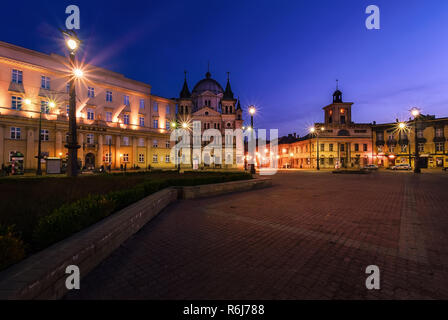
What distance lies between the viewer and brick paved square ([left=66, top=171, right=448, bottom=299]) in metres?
2.91

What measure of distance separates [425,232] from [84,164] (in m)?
42.7

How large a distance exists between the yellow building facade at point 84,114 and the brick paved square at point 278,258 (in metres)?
26.0

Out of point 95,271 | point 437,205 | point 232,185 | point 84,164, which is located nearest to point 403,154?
point 437,205

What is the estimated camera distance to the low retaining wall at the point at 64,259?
7.14 feet

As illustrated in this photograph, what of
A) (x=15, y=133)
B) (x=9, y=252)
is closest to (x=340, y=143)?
(x=9, y=252)

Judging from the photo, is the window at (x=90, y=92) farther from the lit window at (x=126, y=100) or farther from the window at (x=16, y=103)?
the window at (x=16, y=103)

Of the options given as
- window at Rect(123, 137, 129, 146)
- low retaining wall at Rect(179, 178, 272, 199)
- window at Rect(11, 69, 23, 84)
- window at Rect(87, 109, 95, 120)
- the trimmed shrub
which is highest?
window at Rect(11, 69, 23, 84)

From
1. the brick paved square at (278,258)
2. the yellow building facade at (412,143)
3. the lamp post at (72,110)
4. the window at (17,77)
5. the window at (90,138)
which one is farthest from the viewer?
the yellow building facade at (412,143)

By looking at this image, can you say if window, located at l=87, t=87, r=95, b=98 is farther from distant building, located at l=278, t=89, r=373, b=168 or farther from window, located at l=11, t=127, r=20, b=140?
distant building, located at l=278, t=89, r=373, b=168

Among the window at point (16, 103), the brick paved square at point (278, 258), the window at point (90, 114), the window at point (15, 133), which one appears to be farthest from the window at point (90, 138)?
the brick paved square at point (278, 258)

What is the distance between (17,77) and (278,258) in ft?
143

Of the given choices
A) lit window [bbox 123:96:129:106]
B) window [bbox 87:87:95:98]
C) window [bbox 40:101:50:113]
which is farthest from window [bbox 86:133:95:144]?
lit window [bbox 123:96:129:106]

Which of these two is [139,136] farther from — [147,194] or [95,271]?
[95,271]

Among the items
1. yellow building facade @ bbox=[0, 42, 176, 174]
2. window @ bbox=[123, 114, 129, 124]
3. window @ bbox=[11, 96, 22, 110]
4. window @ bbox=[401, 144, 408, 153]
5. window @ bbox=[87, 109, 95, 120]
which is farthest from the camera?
window @ bbox=[401, 144, 408, 153]
